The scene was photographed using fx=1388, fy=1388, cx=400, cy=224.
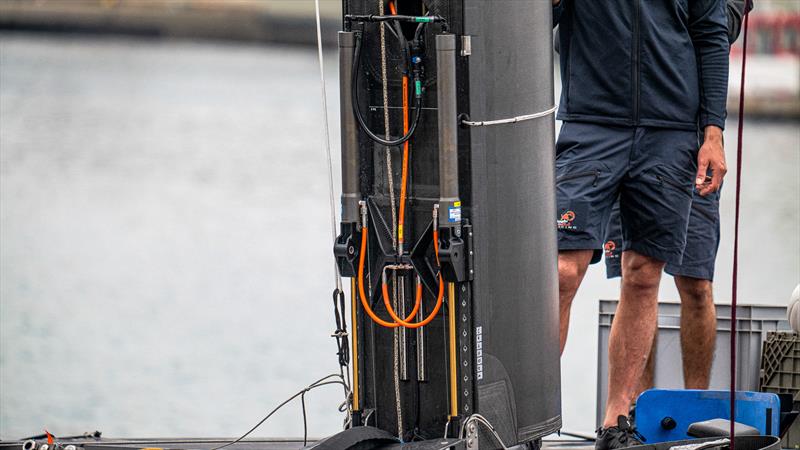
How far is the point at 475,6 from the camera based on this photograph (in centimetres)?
291

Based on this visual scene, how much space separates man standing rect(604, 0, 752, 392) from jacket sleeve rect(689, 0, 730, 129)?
20cm

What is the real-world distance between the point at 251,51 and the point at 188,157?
11.0 meters

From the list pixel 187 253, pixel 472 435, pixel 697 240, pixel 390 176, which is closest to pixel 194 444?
pixel 472 435

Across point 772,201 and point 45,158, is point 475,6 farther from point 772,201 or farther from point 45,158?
point 45,158

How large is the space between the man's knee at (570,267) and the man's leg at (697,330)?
49 centimetres

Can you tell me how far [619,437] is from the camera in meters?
3.50

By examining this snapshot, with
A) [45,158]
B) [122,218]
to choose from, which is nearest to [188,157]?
[45,158]

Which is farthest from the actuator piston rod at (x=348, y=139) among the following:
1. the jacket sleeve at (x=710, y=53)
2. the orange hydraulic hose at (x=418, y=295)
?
the jacket sleeve at (x=710, y=53)

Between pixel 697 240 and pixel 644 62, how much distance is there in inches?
25.5

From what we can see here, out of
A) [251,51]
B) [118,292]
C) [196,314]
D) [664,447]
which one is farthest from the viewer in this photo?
[251,51]

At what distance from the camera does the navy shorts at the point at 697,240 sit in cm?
403

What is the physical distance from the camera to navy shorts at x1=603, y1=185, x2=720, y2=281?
13.2 ft

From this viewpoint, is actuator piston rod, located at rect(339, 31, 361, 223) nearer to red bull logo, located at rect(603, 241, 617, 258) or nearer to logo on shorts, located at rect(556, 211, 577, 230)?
logo on shorts, located at rect(556, 211, 577, 230)

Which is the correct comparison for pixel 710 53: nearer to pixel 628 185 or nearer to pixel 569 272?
pixel 628 185
